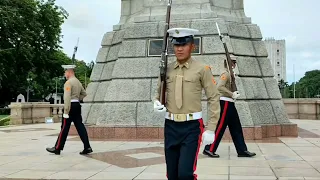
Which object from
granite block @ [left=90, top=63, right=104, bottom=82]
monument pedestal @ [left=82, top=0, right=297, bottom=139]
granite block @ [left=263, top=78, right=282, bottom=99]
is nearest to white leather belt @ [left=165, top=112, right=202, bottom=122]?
monument pedestal @ [left=82, top=0, right=297, bottom=139]

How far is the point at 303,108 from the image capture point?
23.5m

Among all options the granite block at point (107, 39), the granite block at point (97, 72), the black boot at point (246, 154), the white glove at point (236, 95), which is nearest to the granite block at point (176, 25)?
the granite block at point (107, 39)

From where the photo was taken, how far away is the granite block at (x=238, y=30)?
496 inches

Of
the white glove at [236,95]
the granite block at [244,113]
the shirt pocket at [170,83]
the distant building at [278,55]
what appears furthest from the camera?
the distant building at [278,55]

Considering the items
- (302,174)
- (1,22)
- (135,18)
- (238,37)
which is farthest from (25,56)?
(302,174)

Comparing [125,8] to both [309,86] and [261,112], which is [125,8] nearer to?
[261,112]

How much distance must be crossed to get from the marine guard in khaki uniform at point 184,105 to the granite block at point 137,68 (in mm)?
7283

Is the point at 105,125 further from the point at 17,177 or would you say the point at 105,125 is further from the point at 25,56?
the point at 25,56

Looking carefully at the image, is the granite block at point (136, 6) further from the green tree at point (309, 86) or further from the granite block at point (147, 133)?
the green tree at point (309, 86)

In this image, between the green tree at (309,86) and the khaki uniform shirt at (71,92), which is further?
the green tree at (309,86)

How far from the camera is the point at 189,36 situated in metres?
4.63

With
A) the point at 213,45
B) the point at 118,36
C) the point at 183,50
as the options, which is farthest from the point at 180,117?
the point at 118,36

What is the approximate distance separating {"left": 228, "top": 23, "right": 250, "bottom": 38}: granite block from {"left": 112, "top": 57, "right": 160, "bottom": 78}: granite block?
2.48m

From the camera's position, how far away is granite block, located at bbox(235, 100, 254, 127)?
11.0m
